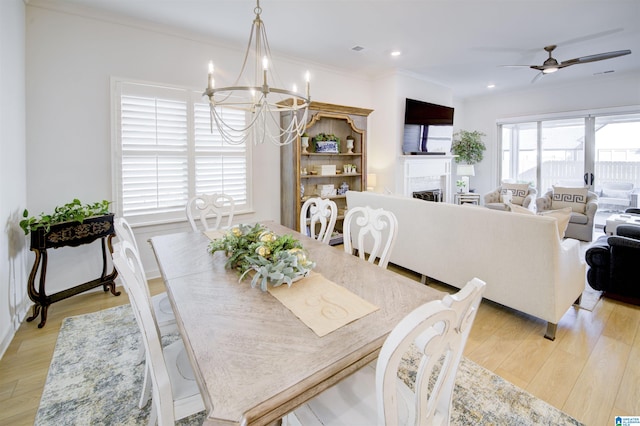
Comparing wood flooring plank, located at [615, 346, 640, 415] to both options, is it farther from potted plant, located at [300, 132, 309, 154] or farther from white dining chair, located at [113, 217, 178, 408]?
potted plant, located at [300, 132, 309, 154]

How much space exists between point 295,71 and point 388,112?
1789 mm

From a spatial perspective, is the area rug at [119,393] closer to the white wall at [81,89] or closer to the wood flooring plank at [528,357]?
the wood flooring plank at [528,357]

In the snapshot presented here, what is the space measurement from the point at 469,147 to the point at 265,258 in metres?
7.19

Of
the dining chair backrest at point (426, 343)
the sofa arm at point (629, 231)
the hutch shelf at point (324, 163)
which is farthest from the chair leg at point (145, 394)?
the sofa arm at point (629, 231)

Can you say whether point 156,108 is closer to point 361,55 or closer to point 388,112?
point 361,55

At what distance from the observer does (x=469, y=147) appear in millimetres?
7465

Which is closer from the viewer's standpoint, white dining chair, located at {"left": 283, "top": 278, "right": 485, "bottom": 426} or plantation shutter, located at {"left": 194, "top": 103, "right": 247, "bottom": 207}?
white dining chair, located at {"left": 283, "top": 278, "right": 485, "bottom": 426}

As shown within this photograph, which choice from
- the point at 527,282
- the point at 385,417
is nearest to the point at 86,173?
the point at 385,417

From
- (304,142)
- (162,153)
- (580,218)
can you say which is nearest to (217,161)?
(162,153)

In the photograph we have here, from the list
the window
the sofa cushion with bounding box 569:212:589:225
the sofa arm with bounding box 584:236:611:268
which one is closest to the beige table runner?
the window

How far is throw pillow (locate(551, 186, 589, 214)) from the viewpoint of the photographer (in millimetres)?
5418

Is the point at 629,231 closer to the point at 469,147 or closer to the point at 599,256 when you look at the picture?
the point at 599,256

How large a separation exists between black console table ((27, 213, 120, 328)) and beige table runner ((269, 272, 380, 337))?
7.63 ft

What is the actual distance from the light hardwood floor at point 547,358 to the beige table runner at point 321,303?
4.65ft
